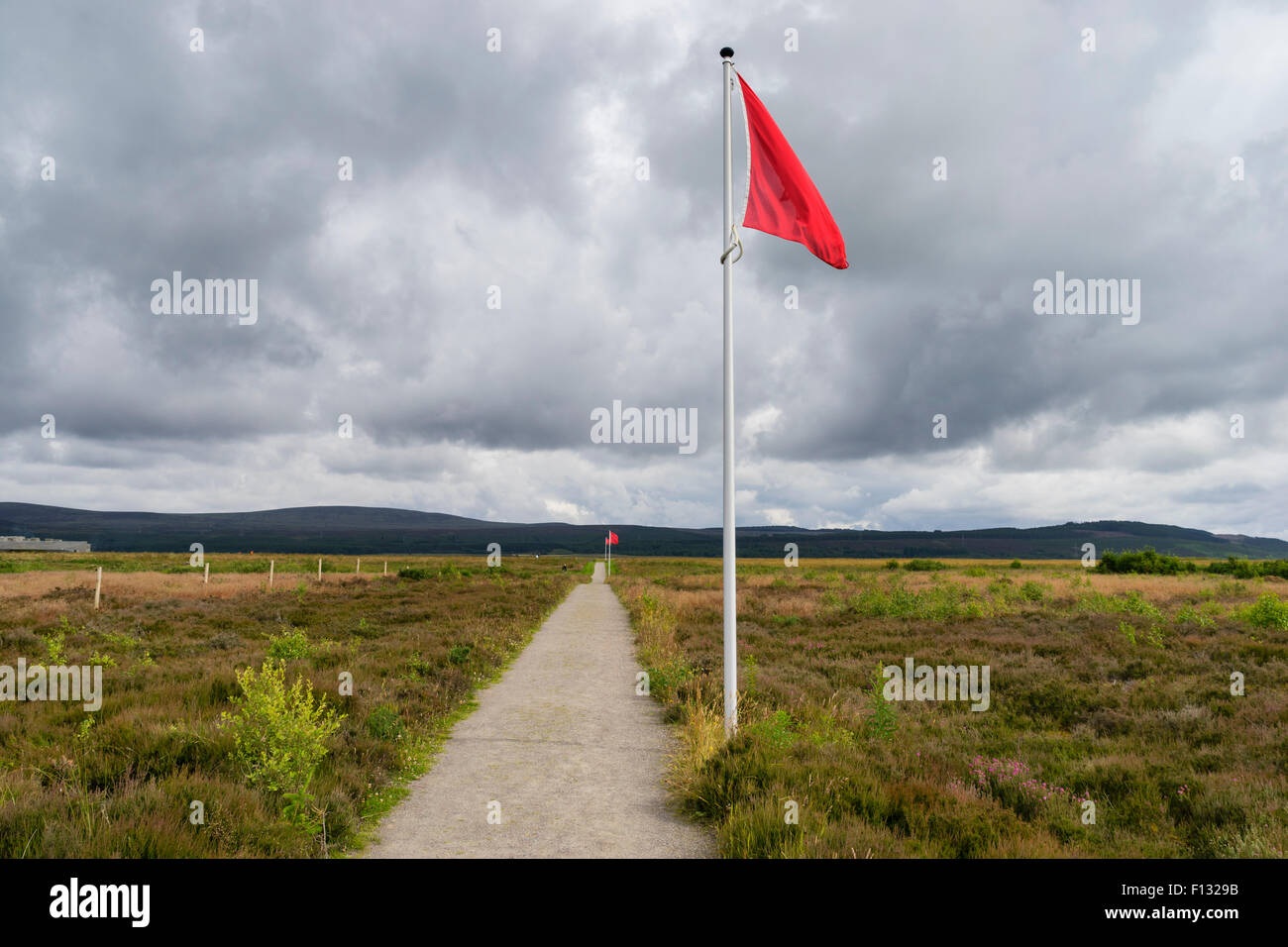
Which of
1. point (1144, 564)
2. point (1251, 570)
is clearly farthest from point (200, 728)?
point (1144, 564)

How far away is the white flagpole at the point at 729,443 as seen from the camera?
24.2 feet

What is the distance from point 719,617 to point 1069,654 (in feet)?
37.1

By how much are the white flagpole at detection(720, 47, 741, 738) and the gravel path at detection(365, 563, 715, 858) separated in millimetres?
1262

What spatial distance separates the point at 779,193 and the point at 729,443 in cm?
335

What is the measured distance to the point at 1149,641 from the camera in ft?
55.0

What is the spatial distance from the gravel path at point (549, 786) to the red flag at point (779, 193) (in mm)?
6680

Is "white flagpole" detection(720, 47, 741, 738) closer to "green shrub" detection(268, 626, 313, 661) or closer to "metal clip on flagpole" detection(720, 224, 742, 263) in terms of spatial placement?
"metal clip on flagpole" detection(720, 224, 742, 263)

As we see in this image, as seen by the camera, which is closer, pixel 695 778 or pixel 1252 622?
pixel 695 778

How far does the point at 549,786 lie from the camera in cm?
668

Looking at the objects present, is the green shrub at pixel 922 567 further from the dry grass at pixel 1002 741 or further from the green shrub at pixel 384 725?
the green shrub at pixel 384 725

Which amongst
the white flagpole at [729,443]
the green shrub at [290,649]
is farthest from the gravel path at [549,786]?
the green shrub at [290,649]

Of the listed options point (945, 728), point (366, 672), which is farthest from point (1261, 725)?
point (366, 672)
